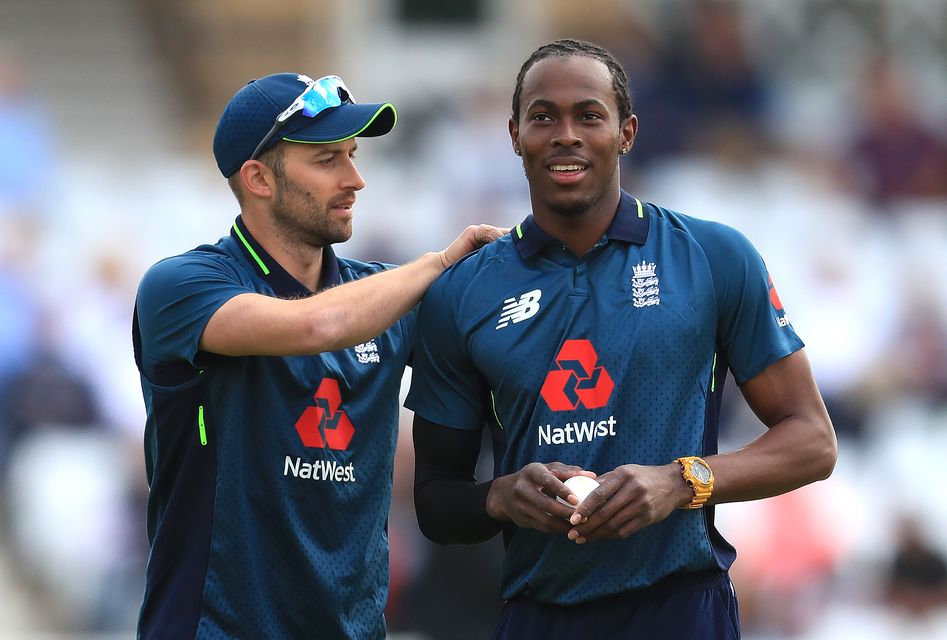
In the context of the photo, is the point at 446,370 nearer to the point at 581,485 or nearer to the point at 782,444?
the point at 581,485

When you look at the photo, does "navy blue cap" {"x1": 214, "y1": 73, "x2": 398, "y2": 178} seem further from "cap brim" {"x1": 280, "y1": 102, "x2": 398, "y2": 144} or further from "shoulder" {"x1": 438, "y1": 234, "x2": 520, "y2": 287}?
"shoulder" {"x1": 438, "y1": 234, "x2": 520, "y2": 287}

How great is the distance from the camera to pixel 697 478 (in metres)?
3.61

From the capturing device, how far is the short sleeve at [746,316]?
3.80 m

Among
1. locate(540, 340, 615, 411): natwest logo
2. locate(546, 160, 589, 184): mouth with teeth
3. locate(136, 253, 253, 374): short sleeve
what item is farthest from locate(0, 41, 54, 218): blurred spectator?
locate(540, 340, 615, 411): natwest logo

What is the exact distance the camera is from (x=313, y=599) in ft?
13.2

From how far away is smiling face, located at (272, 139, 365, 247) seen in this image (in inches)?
169

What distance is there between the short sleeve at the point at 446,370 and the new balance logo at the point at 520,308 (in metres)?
0.13

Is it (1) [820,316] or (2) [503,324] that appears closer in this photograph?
(2) [503,324]

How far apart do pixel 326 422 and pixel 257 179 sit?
0.76 metres

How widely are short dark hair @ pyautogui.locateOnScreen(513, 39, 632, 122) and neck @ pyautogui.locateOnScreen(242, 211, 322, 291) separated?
0.78m

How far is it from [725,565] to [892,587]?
5146 mm

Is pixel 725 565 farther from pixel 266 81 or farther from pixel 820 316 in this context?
pixel 820 316

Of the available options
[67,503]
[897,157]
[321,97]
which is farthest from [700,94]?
[321,97]

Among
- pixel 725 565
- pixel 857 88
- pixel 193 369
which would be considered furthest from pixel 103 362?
pixel 857 88
